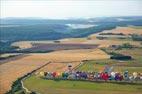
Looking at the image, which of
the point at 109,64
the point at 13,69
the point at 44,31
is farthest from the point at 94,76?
the point at 44,31

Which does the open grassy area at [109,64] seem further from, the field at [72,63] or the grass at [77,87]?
the grass at [77,87]

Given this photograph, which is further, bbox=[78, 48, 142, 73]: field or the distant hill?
the distant hill

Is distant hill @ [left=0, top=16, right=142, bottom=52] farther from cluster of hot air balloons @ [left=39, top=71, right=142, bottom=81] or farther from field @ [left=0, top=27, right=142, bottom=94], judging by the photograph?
Answer: cluster of hot air balloons @ [left=39, top=71, right=142, bottom=81]

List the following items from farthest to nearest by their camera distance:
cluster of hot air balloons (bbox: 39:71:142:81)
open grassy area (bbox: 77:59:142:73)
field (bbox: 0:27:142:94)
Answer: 1. open grassy area (bbox: 77:59:142:73)
2. cluster of hot air balloons (bbox: 39:71:142:81)
3. field (bbox: 0:27:142:94)

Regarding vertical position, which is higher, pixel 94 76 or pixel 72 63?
pixel 94 76

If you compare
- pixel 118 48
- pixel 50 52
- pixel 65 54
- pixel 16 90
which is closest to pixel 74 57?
pixel 65 54

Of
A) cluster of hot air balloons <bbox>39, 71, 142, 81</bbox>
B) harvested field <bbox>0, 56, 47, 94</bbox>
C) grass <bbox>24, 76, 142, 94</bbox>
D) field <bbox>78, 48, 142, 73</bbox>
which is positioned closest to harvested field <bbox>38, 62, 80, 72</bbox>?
harvested field <bbox>0, 56, 47, 94</bbox>

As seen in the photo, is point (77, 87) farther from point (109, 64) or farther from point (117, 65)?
point (109, 64)
